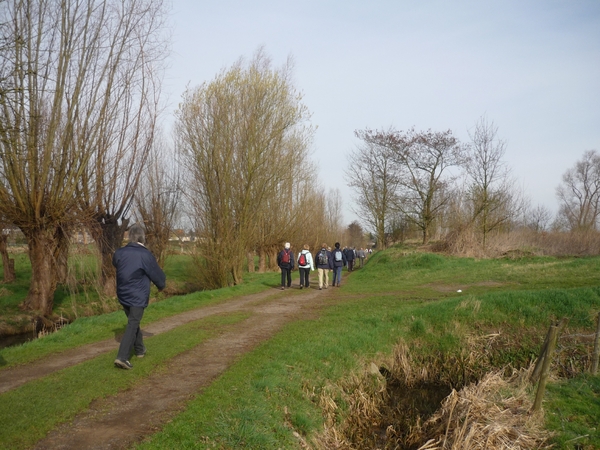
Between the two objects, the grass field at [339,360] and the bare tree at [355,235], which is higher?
the bare tree at [355,235]

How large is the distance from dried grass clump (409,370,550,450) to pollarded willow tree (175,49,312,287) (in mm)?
13529

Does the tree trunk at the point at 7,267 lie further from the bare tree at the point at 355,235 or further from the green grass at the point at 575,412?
the bare tree at the point at 355,235

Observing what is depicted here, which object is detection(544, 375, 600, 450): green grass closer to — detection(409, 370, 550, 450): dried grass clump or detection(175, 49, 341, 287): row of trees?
detection(409, 370, 550, 450): dried grass clump

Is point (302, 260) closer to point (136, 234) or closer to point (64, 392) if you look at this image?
point (136, 234)

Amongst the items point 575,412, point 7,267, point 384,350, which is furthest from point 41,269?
point 575,412

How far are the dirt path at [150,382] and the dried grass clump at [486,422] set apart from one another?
135 inches

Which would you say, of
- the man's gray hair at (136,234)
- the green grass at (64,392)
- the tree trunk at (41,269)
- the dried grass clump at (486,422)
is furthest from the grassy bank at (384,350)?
the tree trunk at (41,269)

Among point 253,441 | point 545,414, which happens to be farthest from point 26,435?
point 545,414

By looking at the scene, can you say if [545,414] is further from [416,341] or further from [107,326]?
[107,326]

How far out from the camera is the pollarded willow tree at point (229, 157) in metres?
19.9

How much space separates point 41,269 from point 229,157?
8784mm

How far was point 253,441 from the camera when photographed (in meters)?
5.12

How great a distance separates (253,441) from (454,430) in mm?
3232

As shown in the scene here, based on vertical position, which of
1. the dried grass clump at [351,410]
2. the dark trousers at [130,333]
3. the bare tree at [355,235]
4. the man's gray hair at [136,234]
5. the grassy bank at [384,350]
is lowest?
the dried grass clump at [351,410]
